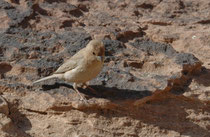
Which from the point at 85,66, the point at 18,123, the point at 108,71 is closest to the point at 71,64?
the point at 85,66

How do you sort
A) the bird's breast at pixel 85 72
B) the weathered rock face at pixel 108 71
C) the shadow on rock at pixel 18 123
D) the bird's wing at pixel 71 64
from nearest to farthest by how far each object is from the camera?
the shadow on rock at pixel 18 123 < the weathered rock face at pixel 108 71 < the bird's breast at pixel 85 72 < the bird's wing at pixel 71 64

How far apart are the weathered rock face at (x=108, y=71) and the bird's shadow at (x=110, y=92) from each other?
15 mm

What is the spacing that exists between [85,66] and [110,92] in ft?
1.92

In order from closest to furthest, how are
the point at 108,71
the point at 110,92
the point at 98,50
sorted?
the point at 98,50
the point at 110,92
the point at 108,71

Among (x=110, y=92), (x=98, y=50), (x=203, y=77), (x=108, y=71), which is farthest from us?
(x=203, y=77)

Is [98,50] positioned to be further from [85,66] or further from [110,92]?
[110,92]

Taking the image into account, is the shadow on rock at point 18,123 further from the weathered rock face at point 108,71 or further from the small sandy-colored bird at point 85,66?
the small sandy-colored bird at point 85,66

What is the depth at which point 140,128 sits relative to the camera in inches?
202

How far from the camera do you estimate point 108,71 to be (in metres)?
5.69

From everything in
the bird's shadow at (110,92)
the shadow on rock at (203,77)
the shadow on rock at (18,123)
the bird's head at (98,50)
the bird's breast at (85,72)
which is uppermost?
the bird's head at (98,50)

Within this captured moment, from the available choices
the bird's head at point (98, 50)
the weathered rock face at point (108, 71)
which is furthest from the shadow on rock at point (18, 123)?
the bird's head at point (98, 50)

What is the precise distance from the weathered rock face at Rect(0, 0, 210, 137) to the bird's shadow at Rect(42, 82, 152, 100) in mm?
15

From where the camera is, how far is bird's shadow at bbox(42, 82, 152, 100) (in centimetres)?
520

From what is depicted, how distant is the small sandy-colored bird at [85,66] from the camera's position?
5109mm
